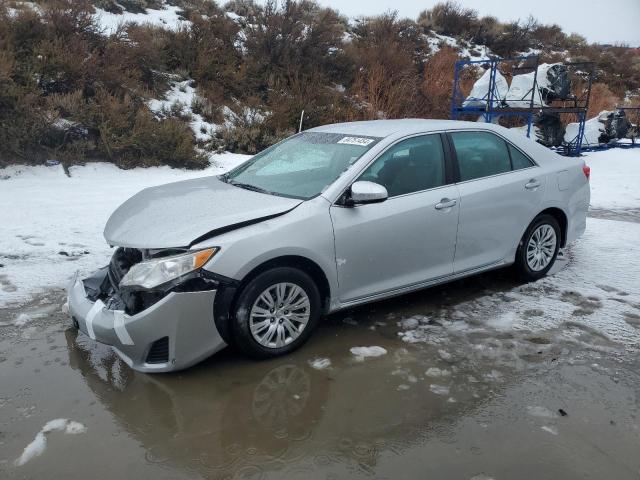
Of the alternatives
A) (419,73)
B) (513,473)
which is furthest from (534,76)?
(513,473)

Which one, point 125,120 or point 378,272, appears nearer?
point 378,272

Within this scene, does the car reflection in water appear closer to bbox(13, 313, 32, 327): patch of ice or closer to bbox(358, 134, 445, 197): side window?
bbox(13, 313, 32, 327): patch of ice

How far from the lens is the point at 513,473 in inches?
100

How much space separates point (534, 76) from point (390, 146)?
36.8 feet

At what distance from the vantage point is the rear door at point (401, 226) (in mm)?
3744

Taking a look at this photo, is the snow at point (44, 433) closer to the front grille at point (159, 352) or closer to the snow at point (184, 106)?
the front grille at point (159, 352)

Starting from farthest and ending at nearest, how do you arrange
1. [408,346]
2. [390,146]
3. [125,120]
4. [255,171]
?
[125,120] < [255,171] < [390,146] < [408,346]

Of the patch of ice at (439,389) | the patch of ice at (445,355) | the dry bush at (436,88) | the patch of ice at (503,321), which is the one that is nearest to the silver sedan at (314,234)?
the patch of ice at (503,321)

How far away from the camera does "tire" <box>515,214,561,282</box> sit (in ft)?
16.0

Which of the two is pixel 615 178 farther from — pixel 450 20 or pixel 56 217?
Answer: pixel 450 20

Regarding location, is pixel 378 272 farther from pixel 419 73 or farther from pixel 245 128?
pixel 419 73

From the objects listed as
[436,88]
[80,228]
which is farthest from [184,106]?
[436,88]

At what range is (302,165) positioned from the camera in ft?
14.2

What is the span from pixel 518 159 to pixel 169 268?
3232mm
